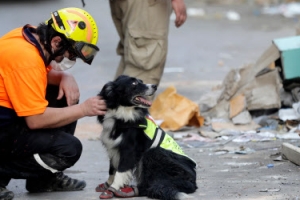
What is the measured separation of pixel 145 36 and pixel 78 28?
2383mm

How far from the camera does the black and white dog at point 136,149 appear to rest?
5.00m

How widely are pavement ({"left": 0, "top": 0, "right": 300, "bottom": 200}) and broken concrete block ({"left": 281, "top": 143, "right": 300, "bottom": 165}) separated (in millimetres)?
54

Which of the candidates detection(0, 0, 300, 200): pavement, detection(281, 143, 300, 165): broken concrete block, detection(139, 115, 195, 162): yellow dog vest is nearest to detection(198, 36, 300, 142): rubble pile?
detection(0, 0, 300, 200): pavement

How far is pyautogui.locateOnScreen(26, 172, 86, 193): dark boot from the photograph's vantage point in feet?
17.7

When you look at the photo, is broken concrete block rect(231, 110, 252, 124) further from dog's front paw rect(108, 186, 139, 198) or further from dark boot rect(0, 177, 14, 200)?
dark boot rect(0, 177, 14, 200)

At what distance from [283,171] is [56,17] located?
2.05 meters

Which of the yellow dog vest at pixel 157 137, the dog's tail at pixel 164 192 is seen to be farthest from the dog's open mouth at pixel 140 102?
the dog's tail at pixel 164 192

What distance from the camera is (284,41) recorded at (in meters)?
7.88

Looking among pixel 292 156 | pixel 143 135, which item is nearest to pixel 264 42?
pixel 292 156

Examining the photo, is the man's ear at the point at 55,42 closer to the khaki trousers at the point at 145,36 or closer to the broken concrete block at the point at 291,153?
the broken concrete block at the point at 291,153

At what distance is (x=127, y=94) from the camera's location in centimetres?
502

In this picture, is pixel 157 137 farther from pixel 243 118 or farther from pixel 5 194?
Result: pixel 243 118

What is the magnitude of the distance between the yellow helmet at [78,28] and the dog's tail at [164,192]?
96cm

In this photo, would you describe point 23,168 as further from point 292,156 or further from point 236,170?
point 292,156
